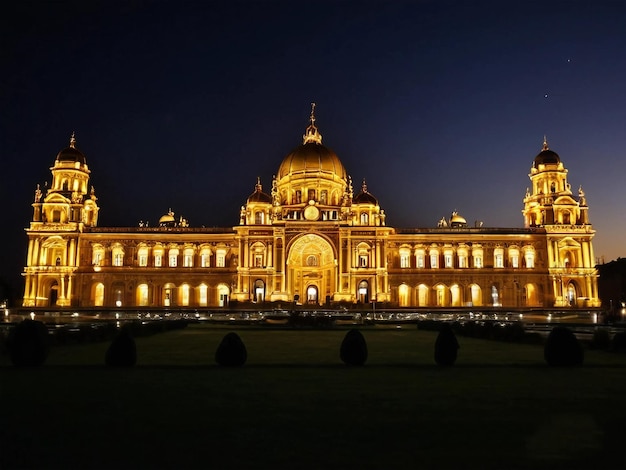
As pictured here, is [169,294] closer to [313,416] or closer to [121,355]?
[121,355]

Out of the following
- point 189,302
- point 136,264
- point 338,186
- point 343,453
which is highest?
point 338,186

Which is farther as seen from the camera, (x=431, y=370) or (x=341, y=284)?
(x=341, y=284)

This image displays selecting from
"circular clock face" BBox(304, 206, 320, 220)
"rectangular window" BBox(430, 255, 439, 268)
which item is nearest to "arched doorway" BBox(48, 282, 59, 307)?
"circular clock face" BBox(304, 206, 320, 220)

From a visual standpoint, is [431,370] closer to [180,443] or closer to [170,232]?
[180,443]

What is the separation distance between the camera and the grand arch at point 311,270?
64.8 meters

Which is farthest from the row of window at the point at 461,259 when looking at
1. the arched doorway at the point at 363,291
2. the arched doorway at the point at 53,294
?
the arched doorway at the point at 53,294

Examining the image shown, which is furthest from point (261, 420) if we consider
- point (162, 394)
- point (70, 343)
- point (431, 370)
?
point (70, 343)

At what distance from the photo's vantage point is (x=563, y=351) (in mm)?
15211

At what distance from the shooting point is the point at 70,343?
21969 millimetres

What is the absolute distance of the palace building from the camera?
6375cm

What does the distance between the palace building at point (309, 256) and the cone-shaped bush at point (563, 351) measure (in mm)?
47163

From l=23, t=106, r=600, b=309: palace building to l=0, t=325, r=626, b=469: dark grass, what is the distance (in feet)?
159

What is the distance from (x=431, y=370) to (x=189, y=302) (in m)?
Result: 55.6

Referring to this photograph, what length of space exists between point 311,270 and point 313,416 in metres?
58.7
